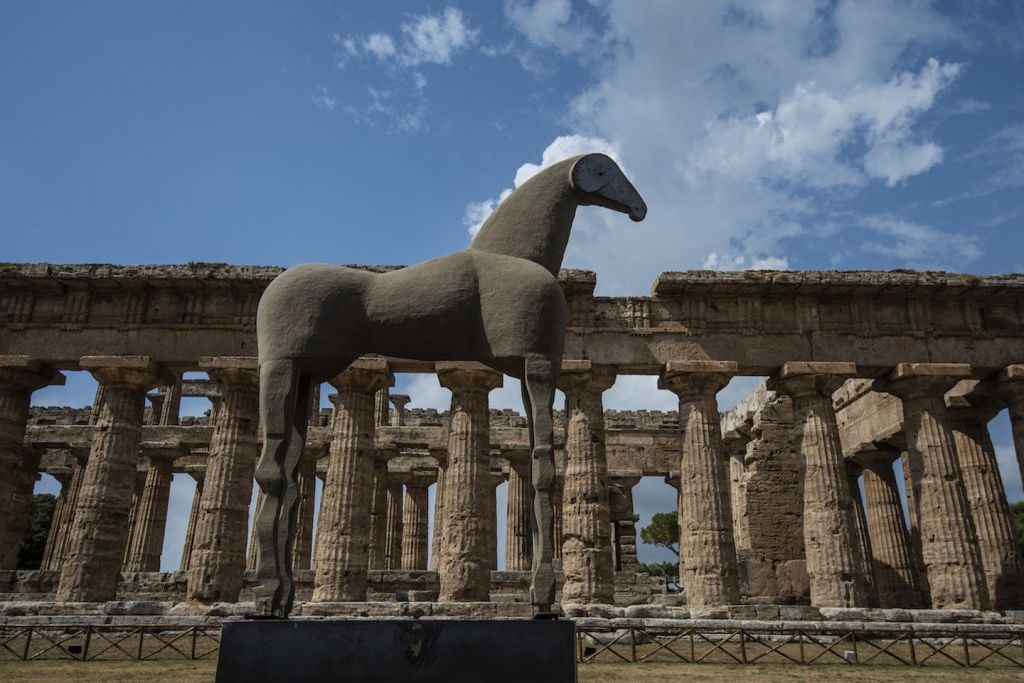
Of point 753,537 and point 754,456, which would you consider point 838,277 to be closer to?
point 754,456

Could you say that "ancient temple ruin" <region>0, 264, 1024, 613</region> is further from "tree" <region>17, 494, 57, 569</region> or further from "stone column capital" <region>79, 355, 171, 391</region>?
"tree" <region>17, 494, 57, 569</region>

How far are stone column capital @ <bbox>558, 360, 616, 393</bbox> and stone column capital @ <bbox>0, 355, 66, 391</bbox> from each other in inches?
510

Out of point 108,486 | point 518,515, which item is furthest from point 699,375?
point 108,486

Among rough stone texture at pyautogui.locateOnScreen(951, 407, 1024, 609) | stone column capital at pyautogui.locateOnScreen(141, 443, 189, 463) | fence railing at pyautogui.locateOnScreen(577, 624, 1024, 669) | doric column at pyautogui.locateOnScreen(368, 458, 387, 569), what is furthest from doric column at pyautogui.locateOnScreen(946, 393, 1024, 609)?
stone column capital at pyautogui.locateOnScreen(141, 443, 189, 463)

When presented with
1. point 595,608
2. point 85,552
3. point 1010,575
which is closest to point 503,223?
point 595,608

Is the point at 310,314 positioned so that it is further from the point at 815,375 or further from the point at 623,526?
the point at 623,526

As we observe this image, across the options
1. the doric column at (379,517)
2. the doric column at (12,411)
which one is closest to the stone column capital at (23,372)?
the doric column at (12,411)

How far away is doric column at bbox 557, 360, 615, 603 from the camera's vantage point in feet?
54.7

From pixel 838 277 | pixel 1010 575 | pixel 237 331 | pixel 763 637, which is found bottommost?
pixel 763 637

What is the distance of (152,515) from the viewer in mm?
28984

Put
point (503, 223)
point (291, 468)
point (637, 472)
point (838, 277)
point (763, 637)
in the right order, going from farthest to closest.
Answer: point (637, 472)
point (838, 277)
point (763, 637)
point (503, 223)
point (291, 468)

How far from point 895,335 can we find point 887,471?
6.63m

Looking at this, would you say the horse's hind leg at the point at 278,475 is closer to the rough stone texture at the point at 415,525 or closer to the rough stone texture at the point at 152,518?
the rough stone texture at the point at 415,525

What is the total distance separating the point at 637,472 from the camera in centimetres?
2744
